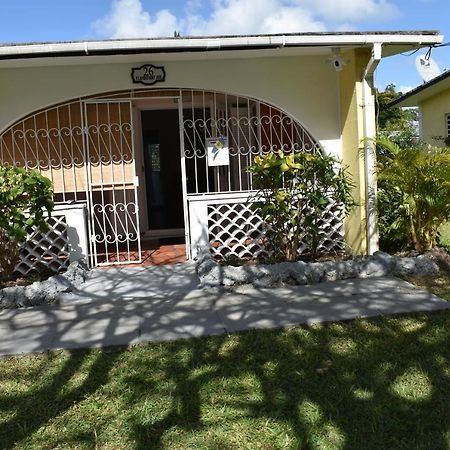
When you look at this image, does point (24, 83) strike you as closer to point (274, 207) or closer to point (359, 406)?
point (274, 207)

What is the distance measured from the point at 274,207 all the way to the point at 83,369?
3.24 meters

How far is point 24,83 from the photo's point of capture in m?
7.00

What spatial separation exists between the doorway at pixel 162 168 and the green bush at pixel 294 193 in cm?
331

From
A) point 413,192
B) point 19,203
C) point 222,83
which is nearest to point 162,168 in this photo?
point 222,83

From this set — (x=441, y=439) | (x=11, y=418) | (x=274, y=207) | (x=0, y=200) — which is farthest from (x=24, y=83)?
(x=441, y=439)

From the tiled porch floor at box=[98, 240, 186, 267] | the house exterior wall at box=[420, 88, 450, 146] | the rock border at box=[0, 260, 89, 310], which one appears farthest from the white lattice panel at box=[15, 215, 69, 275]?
the house exterior wall at box=[420, 88, 450, 146]

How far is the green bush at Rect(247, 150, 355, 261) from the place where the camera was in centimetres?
631

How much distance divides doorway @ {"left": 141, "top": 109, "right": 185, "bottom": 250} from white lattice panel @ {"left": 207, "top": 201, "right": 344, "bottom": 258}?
92.9 inches

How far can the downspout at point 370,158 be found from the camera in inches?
265

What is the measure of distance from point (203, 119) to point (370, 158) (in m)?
2.38

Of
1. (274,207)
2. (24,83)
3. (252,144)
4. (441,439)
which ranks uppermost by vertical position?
(24,83)

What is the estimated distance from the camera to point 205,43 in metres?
6.05

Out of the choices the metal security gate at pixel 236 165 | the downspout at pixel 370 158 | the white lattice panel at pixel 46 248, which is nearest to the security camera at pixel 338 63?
the downspout at pixel 370 158

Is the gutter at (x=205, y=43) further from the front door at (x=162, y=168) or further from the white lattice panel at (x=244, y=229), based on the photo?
the front door at (x=162, y=168)
